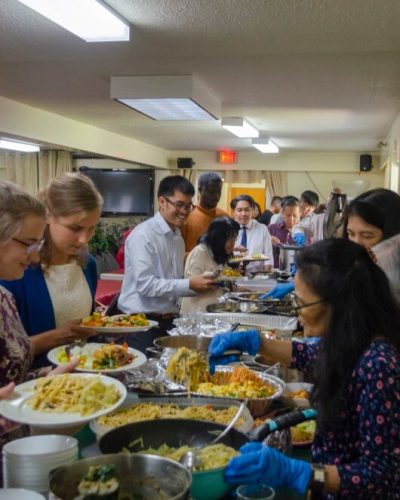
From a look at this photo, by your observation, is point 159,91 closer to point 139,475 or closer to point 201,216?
point 201,216

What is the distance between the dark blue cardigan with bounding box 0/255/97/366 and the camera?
5.87 feet

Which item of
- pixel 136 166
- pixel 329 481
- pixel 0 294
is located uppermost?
pixel 136 166

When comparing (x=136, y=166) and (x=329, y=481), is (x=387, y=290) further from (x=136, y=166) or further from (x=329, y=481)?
(x=136, y=166)

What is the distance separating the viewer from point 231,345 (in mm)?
1661

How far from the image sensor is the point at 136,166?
9656 mm

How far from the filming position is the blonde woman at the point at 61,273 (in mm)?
1800

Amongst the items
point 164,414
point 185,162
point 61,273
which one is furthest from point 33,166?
point 164,414

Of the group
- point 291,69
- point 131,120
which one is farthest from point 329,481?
point 131,120

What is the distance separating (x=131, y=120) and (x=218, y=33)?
340 centimetres

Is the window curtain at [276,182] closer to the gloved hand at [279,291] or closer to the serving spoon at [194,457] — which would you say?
the gloved hand at [279,291]

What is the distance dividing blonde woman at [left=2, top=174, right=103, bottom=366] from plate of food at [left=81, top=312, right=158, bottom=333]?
0.14 ft

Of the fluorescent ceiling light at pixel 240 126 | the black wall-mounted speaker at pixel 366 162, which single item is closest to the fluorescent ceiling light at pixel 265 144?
the fluorescent ceiling light at pixel 240 126

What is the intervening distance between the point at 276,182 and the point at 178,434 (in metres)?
8.70

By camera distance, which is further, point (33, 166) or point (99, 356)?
point (33, 166)
